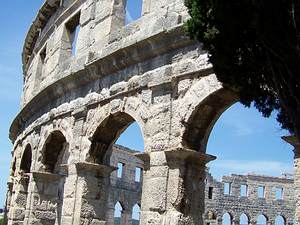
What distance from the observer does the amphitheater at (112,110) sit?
7.37 m

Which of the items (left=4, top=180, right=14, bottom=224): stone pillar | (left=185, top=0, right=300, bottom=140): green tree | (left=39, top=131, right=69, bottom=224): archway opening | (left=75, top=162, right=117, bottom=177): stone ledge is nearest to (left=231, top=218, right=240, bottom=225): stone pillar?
(left=4, top=180, right=14, bottom=224): stone pillar

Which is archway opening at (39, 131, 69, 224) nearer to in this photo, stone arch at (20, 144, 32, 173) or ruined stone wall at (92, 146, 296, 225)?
stone arch at (20, 144, 32, 173)

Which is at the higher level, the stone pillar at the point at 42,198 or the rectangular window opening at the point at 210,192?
the rectangular window opening at the point at 210,192

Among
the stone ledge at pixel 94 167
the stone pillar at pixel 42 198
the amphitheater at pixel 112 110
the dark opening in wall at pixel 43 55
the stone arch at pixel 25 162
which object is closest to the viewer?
the amphitheater at pixel 112 110

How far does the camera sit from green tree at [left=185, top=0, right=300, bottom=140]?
4406mm

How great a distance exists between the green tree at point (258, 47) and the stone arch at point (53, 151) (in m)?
7.15

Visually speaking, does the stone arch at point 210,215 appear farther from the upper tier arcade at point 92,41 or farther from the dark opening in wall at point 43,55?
the dark opening in wall at point 43,55

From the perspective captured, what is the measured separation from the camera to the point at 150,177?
25.2 feet

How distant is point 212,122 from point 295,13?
344cm

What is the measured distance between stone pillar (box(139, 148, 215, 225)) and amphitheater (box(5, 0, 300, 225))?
15mm

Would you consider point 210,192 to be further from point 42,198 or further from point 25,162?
point 42,198

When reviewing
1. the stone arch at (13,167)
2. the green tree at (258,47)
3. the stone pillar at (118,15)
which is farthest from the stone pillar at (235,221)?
the green tree at (258,47)

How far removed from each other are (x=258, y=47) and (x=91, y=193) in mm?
5668

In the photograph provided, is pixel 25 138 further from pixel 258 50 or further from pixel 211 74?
pixel 258 50
